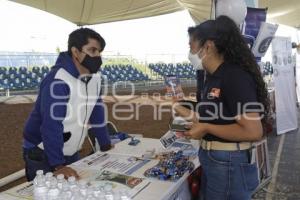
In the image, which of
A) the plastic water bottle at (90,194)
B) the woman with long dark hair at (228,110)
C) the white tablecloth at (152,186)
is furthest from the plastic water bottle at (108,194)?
the woman with long dark hair at (228,110)

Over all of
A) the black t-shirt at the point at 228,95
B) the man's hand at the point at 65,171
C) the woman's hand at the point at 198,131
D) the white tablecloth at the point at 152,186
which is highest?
the black t-shirt at the point at 228,95

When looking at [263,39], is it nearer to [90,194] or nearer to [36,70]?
[90,194]

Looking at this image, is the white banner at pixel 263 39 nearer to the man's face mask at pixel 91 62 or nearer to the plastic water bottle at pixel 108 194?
the man's face mask at pixel 91 62

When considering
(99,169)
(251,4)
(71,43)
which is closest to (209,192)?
(99,169)

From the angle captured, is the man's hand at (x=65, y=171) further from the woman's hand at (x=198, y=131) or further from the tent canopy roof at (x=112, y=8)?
the tent canopy roof at (x=112, y=8)

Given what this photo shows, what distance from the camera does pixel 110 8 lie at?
6.49 m

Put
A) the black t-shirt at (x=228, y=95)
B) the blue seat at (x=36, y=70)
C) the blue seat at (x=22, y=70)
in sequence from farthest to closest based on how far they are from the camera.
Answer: the blue seat at (x=36, y=70)
the blue seat at (x=22, y=70)
the black t-shirt at (x=228, y=95)

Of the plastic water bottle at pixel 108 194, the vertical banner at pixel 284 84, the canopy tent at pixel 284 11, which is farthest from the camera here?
the canopy tent at pixel 284 11

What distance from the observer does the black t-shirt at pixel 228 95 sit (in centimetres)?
132

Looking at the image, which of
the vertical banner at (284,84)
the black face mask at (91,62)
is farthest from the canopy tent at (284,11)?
the black face mask at (91,62)

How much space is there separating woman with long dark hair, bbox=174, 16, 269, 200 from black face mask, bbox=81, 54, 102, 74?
644 mm

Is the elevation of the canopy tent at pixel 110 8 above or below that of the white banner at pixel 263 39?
above

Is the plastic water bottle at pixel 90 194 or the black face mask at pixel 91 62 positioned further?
the black face mask at pixel 91 62

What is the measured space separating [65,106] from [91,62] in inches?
12.4
